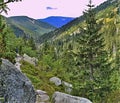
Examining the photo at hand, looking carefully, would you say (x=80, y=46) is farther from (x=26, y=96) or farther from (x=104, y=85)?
(x=26, y=96)

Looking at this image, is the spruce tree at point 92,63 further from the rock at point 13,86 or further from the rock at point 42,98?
the rock at point 13,86

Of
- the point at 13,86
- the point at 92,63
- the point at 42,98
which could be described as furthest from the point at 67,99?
the point at 13,86

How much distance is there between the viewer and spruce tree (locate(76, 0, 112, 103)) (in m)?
40.4

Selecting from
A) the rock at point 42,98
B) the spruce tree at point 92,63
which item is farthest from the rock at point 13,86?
the spruce tree at point 92,63

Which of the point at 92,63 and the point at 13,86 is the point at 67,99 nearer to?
the point at 92,63

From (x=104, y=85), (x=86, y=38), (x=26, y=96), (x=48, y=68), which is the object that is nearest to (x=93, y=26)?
(x=86, y=38)

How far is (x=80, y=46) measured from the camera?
40.9m

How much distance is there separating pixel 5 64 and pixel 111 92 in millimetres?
26607

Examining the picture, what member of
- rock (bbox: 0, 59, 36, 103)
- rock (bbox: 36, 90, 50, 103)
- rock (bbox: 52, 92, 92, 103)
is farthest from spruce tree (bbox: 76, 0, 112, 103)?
rock (bbox: 0, 59, 36, 103)

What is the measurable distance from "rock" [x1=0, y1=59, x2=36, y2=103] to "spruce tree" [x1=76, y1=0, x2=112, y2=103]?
67.5 ft

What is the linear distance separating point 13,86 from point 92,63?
2292 cm

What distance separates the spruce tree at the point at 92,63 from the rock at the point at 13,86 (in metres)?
20.6

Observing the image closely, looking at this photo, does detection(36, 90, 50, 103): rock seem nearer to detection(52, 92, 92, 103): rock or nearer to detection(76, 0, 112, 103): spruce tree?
detection(52, 92, 92, 103): rock

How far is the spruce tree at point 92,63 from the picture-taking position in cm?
4044
